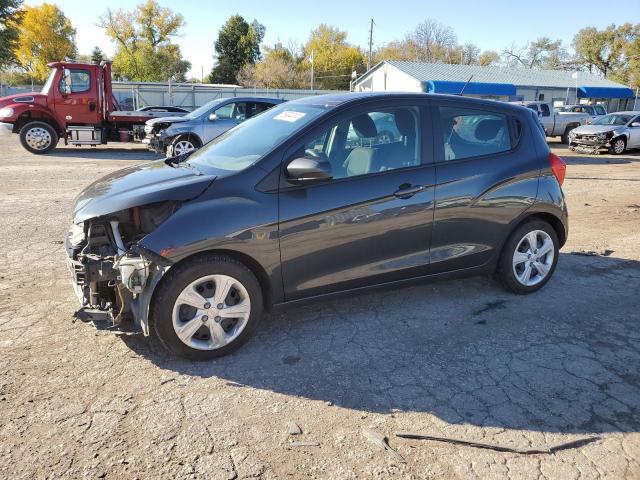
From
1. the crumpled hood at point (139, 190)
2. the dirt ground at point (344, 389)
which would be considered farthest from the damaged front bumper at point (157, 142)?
the crumpled hood at point (139, 190)

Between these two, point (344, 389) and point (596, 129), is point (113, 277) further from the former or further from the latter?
point (596, 129)

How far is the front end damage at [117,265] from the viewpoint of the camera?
130 inches

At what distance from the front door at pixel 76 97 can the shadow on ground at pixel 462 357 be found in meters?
13.8

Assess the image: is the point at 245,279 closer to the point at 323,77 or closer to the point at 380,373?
the point at 380,373

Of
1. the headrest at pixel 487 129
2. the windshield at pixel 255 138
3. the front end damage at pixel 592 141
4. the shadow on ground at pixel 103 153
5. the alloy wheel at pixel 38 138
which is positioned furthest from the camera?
the front end damage at pixel 592 141

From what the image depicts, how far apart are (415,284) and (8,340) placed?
3090 millimetres

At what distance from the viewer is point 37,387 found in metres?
3.18

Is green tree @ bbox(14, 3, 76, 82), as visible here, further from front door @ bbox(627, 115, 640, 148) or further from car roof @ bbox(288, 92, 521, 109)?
car roof @ bbox(288, 92, 521, 109)

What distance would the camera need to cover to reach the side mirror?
11.7 feet

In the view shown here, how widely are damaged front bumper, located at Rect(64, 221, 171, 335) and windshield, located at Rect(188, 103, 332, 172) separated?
0.92 m

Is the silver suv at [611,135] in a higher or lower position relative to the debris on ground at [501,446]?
higher

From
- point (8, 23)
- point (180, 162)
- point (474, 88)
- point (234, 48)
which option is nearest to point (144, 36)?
point (234, 48)

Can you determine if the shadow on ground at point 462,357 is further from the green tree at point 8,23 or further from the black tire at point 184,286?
the green tree at point 8,23

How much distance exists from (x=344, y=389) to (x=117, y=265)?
64.8 inches
